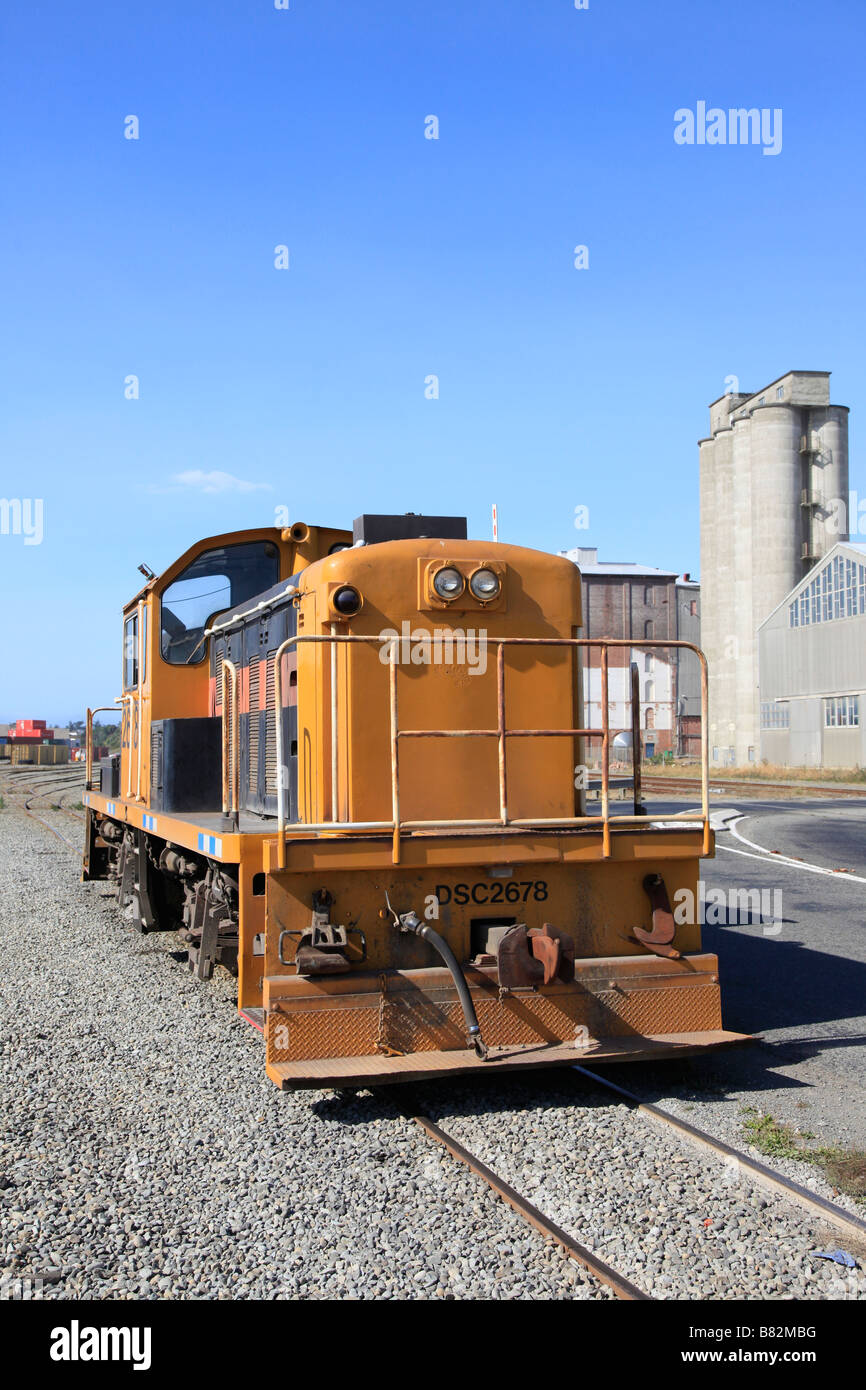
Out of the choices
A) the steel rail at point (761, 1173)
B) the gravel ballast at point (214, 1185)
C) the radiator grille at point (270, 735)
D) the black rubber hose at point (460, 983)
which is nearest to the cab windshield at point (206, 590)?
the radiator grille at point (270, 735)

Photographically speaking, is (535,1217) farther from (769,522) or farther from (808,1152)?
(769,522)

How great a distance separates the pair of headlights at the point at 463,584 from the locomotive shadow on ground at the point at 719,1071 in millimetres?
2475

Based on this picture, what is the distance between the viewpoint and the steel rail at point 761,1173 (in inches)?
155

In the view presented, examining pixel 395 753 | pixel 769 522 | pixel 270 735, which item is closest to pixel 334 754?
pixel 395 753

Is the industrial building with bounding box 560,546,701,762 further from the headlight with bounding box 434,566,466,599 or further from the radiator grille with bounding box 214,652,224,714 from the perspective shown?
the headlight with bounding box 434,566,466,599

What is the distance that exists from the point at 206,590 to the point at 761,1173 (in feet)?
19.5

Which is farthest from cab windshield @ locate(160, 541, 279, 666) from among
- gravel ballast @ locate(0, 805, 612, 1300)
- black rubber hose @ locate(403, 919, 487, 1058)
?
black rubber hose @ locate(403, 919, 487, 1058)

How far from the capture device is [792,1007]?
285 inches

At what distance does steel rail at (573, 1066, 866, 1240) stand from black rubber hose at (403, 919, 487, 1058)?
2.59 ft

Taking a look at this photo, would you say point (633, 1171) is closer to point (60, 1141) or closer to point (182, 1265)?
point (182, 1265)

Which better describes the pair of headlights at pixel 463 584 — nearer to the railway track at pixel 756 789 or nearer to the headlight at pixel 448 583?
the headlight at pixel 448 583

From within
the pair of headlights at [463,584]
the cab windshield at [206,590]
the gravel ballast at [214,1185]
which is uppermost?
the cab windshield at [206,590]
